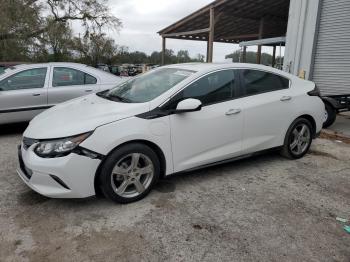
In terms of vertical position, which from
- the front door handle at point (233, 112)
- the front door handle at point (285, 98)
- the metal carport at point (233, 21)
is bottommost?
the front door handle at point (233, 112)

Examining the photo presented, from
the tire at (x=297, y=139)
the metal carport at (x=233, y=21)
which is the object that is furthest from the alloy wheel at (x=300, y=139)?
the metal carport at (x=233, y=21)

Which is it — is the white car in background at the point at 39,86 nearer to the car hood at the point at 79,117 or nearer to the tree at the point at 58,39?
the car hood at the point at 79,117

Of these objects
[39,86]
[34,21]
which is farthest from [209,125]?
[34,21]

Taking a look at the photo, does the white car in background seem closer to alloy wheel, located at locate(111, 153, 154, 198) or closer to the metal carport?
alloy wheel, located at locate(111, 153, 154, 198)

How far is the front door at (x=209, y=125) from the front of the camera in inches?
145

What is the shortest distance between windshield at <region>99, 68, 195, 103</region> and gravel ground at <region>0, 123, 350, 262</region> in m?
1.13

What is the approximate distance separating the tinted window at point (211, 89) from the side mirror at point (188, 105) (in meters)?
0.10

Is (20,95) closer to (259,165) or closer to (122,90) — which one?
(122,90)

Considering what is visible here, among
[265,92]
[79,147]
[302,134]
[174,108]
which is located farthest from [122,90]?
[302,134]

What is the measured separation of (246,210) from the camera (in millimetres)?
3389

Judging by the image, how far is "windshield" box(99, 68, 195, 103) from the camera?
382 cm

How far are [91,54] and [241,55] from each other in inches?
419

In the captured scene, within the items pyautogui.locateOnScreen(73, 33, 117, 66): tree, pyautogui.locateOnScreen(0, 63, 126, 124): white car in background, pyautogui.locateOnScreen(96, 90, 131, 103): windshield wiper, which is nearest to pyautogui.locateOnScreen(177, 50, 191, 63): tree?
pyautogui.locateOnScreen(73, 33, 117, 66): tree

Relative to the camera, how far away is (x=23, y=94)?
6109 millimetres
